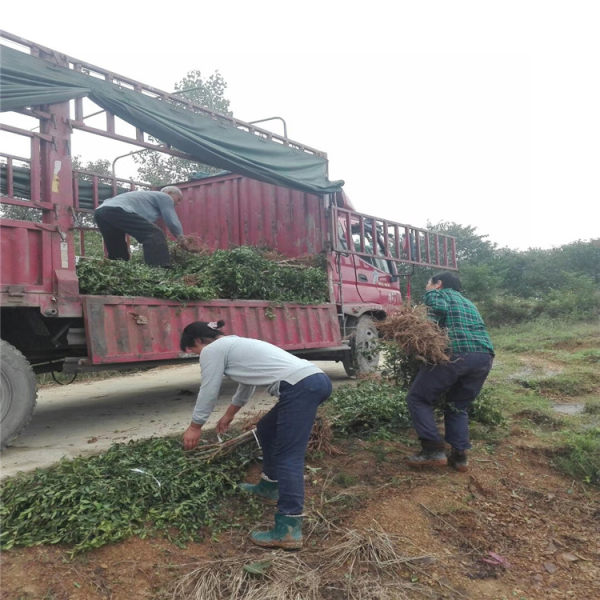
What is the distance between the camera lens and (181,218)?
820 centimetres

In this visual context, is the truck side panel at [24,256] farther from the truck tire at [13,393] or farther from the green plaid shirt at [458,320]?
the green plaid shirt at [458,320]

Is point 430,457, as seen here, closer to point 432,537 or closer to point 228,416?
point 432,537

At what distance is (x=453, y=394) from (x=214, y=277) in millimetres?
3006

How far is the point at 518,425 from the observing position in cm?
487

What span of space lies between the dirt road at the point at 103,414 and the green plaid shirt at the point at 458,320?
2.36 m

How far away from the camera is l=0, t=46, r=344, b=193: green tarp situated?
419cm

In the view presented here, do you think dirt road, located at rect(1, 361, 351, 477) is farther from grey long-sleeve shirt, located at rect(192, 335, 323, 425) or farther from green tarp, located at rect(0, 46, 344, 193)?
green tarp, located at rect(0, 46, 344, 193)

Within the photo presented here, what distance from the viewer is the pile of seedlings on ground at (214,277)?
493cm

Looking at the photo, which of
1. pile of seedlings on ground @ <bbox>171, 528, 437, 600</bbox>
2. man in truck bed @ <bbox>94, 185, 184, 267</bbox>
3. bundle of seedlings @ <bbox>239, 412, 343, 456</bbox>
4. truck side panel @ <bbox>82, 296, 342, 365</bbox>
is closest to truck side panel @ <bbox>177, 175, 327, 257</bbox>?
truck side panel @ <bbox>82, 296, 342, 365</bbox>

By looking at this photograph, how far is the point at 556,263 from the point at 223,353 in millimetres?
20457

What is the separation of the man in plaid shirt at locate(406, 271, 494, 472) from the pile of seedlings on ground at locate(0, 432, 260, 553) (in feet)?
4.29

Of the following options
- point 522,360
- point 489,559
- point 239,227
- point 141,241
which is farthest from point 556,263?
point 489,559

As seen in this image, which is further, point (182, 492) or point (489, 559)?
point (182, 492)

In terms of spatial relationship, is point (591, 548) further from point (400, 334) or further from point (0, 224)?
point (0, 224)
